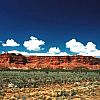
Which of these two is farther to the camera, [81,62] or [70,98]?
[81,62]

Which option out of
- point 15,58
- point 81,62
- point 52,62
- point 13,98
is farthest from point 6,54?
point 13,98

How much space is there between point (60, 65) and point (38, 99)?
573 ft

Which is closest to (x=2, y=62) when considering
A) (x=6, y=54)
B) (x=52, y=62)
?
(x=6, y=54)

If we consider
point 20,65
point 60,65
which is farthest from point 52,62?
point 20,65

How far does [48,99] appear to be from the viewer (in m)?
18.2

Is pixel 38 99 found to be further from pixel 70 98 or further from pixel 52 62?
pixel 52 62

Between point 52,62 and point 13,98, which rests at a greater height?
point 52,62

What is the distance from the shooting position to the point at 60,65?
19250cm

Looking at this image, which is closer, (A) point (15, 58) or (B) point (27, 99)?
(B) point (27, 99)

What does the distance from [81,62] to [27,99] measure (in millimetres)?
183179

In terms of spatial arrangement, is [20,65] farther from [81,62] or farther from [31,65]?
[81,62]

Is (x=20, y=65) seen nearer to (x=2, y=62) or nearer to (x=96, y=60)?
(x=2, y=62)

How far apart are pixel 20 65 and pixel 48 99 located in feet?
567

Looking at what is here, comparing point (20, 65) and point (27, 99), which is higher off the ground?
point (20, 65)
